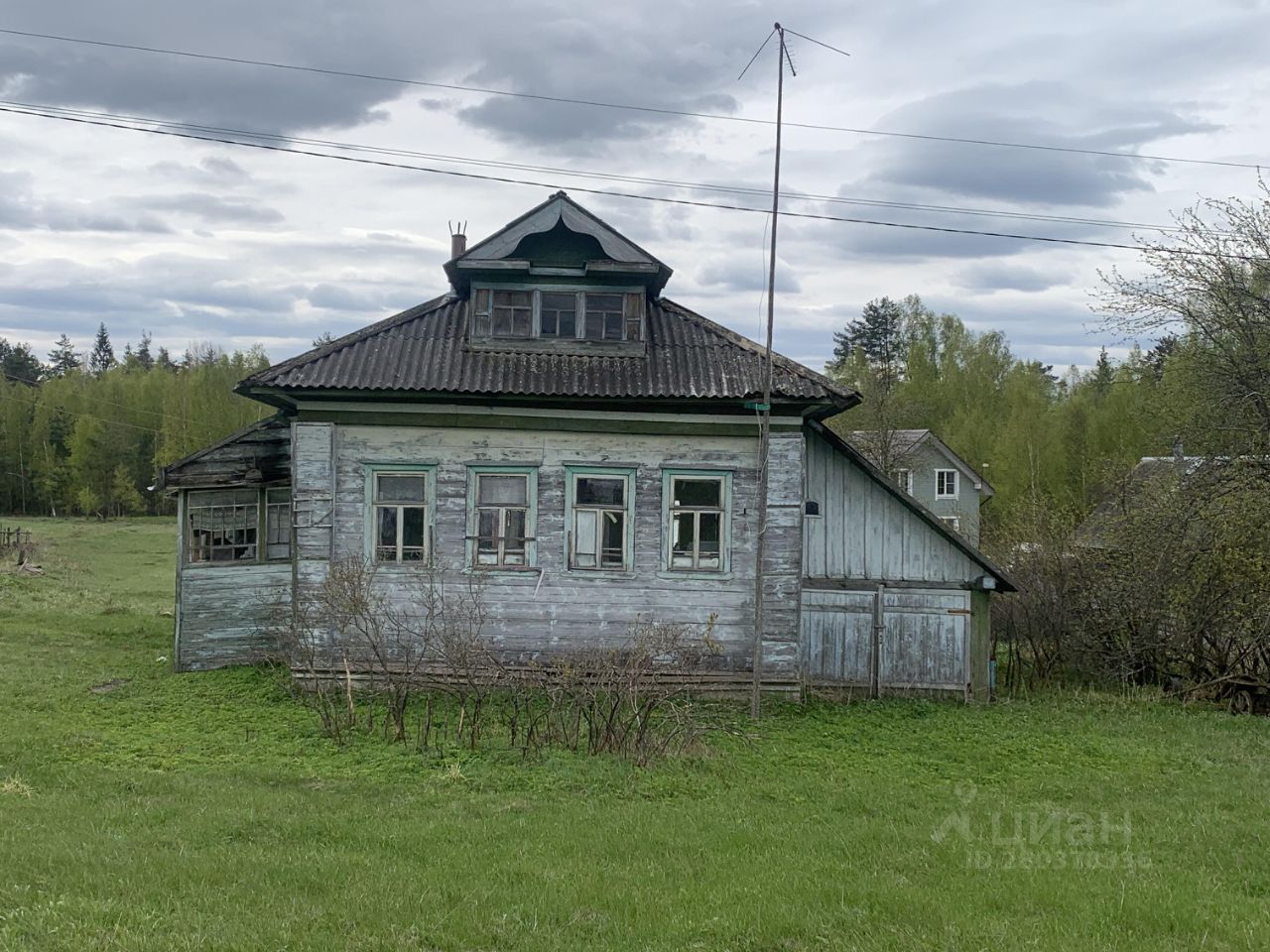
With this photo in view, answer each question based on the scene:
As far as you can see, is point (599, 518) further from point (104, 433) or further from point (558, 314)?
point (104, 433)

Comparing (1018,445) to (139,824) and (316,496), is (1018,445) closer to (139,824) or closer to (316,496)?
(316,496)

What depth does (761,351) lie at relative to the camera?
14594mm

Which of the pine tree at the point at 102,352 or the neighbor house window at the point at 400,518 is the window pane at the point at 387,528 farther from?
the pine tree at the point at 102,352

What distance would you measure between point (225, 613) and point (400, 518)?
→ 403 cm

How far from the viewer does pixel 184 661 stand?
15.6 metres

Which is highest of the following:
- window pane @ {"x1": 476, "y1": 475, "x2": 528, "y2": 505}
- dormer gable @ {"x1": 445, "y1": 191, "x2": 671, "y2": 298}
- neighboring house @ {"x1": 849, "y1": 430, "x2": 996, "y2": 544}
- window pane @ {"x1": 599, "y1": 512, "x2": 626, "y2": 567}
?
dormer gable @ {"x1": 445, "y1": 191, "x2": 671, "y2": 298}

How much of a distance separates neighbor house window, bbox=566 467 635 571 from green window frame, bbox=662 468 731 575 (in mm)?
542

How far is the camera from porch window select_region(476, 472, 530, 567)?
1403 centimetres

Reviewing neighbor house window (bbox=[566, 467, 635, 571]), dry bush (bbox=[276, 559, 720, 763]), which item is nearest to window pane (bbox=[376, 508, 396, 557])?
dry bush (bbox=[276, 559, 720, 763])

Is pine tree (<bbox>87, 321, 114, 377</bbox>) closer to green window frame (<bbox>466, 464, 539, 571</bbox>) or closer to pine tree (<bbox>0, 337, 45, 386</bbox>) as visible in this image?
pine tree (<bbox>0, 337, 45, 386</bbox>)

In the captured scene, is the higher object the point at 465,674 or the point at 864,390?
the point at 864,390

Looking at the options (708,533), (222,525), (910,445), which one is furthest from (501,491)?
(910,445)

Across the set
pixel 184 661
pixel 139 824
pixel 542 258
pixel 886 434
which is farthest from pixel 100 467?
pixel 139 824

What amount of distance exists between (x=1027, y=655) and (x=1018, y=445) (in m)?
30.5
